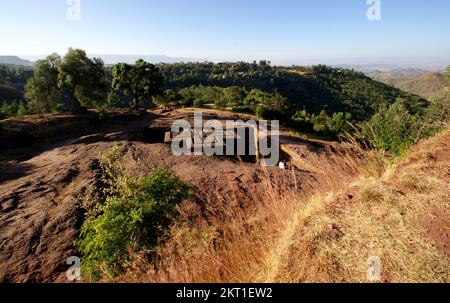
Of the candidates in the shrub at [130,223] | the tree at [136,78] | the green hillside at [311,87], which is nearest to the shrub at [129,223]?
the shrub at [130,223]

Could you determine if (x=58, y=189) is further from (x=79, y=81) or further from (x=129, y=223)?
(x=79, y=81)

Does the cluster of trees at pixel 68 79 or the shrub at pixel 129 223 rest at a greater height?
the cluster of trees at pixel 68 79

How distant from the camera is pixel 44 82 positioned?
34.1 m

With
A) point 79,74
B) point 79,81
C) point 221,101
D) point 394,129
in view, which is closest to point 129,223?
point 394,129

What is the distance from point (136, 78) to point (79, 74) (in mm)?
7214

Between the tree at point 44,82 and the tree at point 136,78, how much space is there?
698cm

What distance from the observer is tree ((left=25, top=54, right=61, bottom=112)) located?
33469 millimetres

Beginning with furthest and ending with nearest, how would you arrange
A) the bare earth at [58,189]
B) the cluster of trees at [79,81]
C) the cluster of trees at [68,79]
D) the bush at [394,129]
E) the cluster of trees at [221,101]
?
the cluster of trees at [221,101] → the cluster of trees at [79,81] → the cluster of trees at [68,79] → the bush at [394,129] → the bare earth at [58,189]

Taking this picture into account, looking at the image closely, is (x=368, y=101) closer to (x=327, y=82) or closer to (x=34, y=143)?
(x=327, y=82)

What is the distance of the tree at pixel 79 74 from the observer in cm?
3306

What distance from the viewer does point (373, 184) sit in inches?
169

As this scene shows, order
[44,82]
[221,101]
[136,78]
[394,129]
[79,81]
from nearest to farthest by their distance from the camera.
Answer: [394,129] < [44,82] < [79,81] < [136,78] < [221,101]

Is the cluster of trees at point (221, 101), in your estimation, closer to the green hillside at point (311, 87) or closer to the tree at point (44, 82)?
the tree at point (44, 82)
